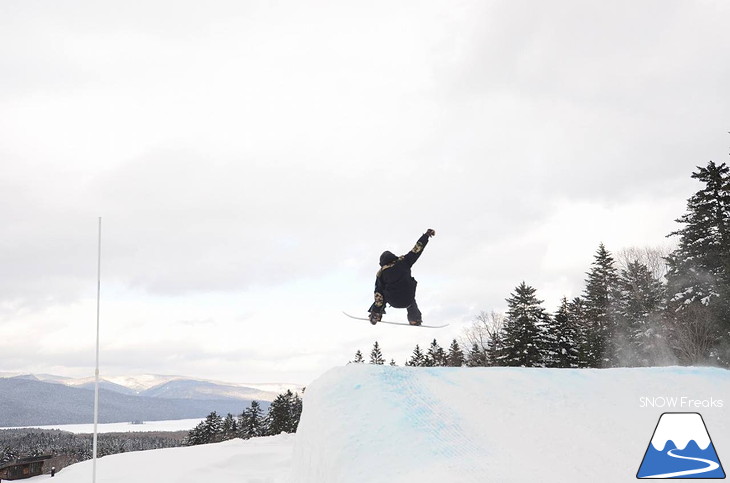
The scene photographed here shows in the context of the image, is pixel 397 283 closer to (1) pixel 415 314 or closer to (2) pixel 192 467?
(1) pixel 415 314

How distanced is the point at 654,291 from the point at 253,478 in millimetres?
31215

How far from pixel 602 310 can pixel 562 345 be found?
32.8 feet

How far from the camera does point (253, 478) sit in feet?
52.8

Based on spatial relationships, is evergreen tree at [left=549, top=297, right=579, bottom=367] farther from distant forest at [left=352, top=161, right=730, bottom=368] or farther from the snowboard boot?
the snowboard boot

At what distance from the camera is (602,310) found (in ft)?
146

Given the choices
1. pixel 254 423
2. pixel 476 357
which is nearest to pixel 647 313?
pixel 476 357

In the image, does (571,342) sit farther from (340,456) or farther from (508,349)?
(340,456)

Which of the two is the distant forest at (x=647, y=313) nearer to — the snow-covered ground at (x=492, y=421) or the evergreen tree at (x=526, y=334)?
the evergreen tree at (x=526, y=334)

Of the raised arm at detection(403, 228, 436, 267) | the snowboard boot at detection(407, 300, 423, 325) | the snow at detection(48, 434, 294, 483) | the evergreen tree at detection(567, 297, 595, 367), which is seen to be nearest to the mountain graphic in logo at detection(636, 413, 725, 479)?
the raised arm at detection(403, 228, 436, 267)

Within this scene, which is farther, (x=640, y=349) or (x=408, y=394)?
(x=640, y=349)

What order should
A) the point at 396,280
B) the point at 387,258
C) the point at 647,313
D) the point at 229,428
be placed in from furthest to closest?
the point at 229,428 → the point at 647,313 → the point at 387,258 → the point at 396,280

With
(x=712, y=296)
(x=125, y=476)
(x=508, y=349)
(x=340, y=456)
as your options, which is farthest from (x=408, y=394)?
(x=508, y=349)

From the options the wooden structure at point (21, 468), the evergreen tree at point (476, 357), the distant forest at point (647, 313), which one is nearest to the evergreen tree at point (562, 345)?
the distant forest at point (647, 313)

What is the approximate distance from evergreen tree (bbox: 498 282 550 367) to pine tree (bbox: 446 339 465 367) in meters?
18.0
